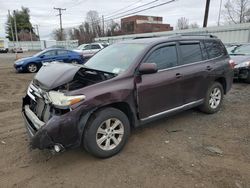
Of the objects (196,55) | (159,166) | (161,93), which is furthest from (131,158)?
(196,55)

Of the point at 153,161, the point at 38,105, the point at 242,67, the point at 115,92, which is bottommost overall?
the point at 153,161

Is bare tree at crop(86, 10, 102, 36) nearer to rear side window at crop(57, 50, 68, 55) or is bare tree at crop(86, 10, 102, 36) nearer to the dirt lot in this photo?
rear side window at crop(57, 50, 68, 55)

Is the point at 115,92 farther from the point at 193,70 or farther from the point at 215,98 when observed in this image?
the point at 215,98

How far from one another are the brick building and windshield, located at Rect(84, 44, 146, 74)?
53917 mm

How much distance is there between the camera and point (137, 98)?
3.36 m

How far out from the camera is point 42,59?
12867mm

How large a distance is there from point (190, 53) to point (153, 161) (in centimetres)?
236

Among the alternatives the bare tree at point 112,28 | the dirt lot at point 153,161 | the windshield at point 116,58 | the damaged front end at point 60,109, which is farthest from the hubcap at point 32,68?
the bare tree at point 112,28

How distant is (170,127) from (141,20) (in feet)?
226

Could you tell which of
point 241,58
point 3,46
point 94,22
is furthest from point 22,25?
point 241,58

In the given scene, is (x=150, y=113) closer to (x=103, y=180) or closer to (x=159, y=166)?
(x=159, y=166)

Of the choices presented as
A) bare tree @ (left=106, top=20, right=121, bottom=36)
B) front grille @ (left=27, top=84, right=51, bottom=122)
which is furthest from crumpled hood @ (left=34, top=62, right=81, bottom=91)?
bare tree @ (left=106, top=20, right=121, bottom=36)

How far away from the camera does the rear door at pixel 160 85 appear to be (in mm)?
3441

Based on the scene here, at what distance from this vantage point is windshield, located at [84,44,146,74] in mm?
3555
